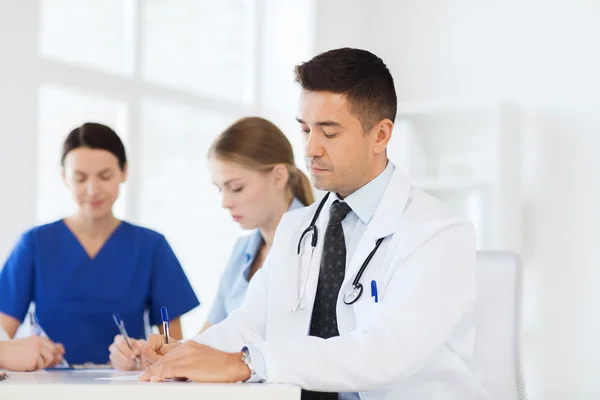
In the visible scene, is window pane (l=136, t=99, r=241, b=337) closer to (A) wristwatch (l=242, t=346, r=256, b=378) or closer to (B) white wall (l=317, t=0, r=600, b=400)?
(B) white wall (l=317, t=0, r=600, b=400)

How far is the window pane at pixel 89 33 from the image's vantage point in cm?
334

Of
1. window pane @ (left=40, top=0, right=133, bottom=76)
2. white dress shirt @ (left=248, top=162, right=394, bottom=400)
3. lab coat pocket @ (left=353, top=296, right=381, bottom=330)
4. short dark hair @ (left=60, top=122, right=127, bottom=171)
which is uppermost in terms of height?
window pane @ (left=40, top=0, right=133, bottom=76)

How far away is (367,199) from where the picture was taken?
6.06ft

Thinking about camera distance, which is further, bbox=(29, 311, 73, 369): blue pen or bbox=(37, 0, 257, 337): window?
bbox=(37, 0, 257, 337): window

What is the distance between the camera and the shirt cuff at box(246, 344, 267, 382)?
1.41m

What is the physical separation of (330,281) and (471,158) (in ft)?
8.21

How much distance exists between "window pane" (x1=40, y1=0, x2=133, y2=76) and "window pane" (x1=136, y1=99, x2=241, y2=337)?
0.89ft

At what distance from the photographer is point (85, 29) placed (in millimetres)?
3512

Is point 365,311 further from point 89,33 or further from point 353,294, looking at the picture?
point 89,33

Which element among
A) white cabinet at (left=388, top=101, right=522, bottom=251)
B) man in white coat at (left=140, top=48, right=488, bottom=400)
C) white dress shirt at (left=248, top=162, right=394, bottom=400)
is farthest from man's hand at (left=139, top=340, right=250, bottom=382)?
white cabinet at (left=388, top=101, right=522, bottom=251)

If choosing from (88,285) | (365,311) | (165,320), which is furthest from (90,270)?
(365,311)

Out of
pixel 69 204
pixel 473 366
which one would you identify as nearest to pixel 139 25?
pixel 69 204

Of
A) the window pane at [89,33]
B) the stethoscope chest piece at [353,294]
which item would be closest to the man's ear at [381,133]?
the stethoscope chest piece at [353,294]

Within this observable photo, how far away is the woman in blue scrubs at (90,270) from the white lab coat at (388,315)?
0.76 m
